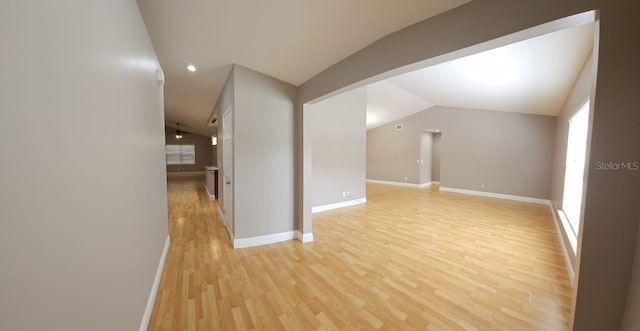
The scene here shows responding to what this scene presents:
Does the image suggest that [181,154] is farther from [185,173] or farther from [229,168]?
[229,168]

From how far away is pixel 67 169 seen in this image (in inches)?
35.7

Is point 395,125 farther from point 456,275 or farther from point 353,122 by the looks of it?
Answer: point 456,275

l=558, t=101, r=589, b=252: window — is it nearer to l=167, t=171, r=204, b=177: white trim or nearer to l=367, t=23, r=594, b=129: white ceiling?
l=367, t=23, r=594, b=129: white ceiling

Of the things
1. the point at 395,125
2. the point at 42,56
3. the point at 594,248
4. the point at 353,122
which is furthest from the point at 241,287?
the point at 395,125

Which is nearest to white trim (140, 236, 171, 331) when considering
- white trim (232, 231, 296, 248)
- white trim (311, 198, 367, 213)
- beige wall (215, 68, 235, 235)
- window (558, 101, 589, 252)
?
white trim (232, 231, 296, 248)

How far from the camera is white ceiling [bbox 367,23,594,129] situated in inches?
119

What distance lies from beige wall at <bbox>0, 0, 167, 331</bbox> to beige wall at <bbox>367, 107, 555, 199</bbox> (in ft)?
29.0

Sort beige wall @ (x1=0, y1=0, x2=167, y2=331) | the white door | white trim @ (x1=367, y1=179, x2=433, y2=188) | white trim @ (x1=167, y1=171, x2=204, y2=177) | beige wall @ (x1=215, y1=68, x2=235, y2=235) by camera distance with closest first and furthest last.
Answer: beige wall @ (x1=0, y1=0, x2=167, y2=331)
beige wall @ (x1=215, y1=68, x2=235, y2=235)
the white door
white trim @ (x1=367, y1=179, x2=433, y2=188)
white trim @ (x1=167, y1=171, x2=204, y2=177)

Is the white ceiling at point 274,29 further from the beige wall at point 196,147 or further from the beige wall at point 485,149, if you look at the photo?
the beige wall at point 196,147

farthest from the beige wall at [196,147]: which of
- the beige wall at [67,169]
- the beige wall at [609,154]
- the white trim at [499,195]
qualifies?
the beige wall at [609,154]

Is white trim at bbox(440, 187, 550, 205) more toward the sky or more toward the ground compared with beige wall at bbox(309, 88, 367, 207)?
more toward the ground

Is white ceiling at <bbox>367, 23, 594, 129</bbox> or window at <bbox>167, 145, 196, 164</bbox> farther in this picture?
window at <bbox>167, 145, 196, 164</bbox>

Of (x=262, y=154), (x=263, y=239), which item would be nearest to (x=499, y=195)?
(x=263, y=239)

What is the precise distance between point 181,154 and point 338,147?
12008 millimetres
